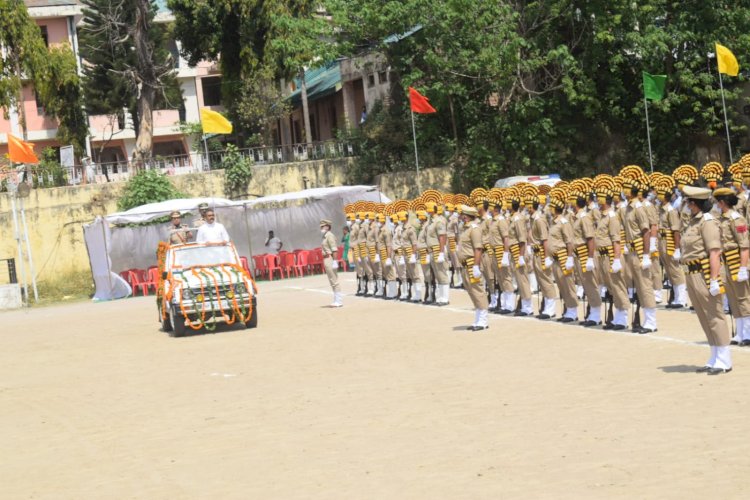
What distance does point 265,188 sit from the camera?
40.8 m

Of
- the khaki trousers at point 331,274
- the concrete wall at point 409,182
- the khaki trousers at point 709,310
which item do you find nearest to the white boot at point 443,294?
the khaki trousers at point 331,274

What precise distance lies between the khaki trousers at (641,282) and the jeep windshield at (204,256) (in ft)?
27.0

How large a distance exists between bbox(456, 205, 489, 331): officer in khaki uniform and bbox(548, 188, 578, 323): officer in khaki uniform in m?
1.15

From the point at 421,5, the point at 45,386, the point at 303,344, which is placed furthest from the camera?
the point at 421,5

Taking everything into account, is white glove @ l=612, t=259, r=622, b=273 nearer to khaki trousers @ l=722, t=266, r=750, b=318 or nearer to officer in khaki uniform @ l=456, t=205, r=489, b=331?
officer in khaki uniform @ l=456, t=205, r=489, b=331

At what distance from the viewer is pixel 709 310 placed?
38.7 ft

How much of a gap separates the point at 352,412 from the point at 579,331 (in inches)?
230

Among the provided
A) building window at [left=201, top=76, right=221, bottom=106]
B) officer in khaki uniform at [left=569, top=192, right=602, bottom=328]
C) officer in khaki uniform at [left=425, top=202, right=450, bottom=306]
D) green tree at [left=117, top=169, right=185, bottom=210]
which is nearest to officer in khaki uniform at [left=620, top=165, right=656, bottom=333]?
officer in khaki uniform at [left=569, top=192, right=602, bottom=328]

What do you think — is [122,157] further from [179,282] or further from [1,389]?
[1,389]

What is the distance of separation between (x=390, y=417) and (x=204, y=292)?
1019 cm

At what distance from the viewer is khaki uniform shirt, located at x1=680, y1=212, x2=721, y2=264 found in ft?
38.8

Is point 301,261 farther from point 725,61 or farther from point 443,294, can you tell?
point 725,61

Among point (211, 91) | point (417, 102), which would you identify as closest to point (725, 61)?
point (417, 102)

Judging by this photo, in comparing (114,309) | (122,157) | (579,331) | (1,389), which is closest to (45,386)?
(1,389)
